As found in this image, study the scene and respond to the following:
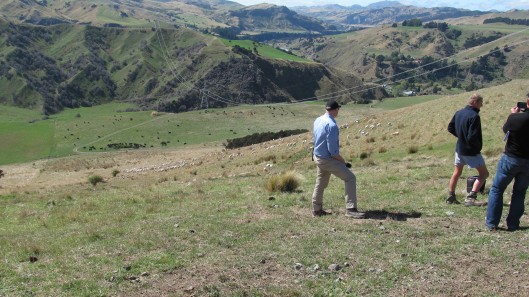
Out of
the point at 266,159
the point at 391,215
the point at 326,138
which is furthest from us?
the point at 266,159

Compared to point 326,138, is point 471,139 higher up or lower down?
lower down

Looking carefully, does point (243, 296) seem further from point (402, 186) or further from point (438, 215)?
point (402, 186)

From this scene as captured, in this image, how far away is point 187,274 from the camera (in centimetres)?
776

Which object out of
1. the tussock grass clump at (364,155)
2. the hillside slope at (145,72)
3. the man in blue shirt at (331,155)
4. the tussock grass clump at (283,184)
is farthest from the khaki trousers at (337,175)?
the hillside slope at (145,72)

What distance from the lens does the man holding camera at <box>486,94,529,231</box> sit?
868cm

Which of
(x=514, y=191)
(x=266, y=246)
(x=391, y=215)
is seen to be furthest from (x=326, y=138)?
(x=514, y=191)

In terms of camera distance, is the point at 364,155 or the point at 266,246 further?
the point at 364,155

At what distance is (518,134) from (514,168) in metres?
0.65

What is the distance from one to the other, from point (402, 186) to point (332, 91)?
151 meters

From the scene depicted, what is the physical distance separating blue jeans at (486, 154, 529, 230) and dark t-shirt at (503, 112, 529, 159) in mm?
148

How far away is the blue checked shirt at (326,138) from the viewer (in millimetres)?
9953

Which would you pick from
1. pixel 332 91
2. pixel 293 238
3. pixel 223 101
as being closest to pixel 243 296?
pixel 293 238

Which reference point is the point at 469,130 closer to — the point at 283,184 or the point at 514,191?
the point at 514,191

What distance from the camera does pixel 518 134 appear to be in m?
8.72
